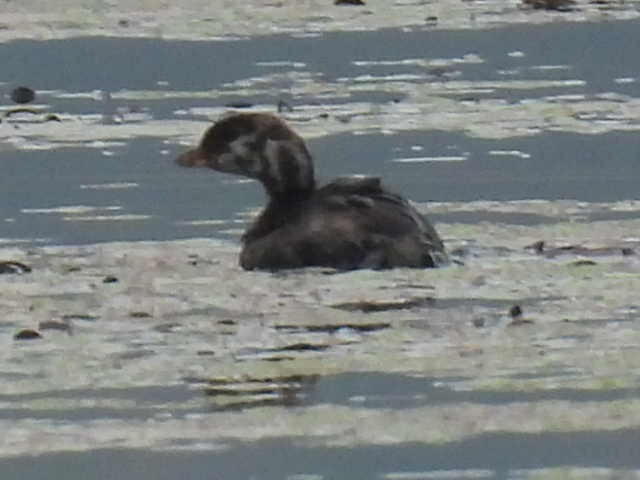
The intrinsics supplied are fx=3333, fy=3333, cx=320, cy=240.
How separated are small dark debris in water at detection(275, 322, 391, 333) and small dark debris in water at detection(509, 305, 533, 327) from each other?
1.39ft

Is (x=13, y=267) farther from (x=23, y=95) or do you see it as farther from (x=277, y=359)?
(x=23, y=95)

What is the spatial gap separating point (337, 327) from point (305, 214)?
219cm

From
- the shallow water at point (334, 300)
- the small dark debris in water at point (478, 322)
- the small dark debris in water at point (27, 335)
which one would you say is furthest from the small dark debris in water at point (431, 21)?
the small dark debris in water at point (27, 335)

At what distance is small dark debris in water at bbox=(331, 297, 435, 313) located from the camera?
11.7 meters

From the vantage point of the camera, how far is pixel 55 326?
11227 millimetres

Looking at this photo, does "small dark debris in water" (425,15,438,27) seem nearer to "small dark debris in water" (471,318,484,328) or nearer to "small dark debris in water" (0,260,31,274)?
"small dark debris in water" (0,260,31,274)

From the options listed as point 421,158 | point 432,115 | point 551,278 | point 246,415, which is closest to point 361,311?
point 551,278

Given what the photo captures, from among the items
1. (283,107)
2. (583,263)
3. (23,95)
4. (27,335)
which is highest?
(27,335)

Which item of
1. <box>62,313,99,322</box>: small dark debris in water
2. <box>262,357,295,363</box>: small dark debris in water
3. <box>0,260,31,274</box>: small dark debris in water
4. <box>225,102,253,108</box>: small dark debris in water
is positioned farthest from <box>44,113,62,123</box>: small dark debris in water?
<box>262,357,295,363</box>: small dark debris in water

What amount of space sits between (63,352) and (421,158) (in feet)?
21.4

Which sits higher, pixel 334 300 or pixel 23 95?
pixel 334 300

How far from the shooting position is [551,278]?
12391 millimetres

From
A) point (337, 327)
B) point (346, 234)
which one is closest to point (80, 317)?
point (337, 327)

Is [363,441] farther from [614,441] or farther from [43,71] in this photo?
[43,71]
